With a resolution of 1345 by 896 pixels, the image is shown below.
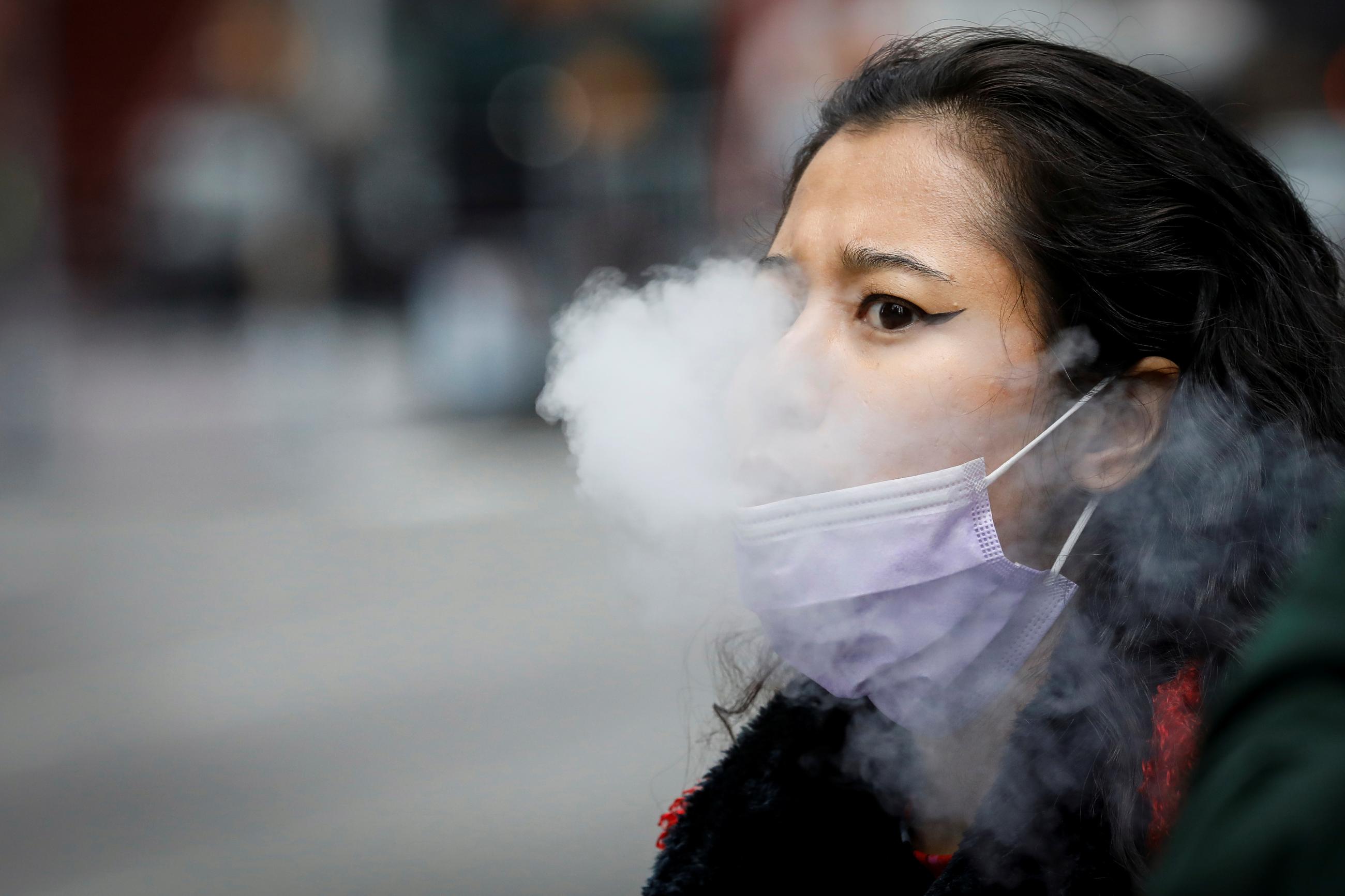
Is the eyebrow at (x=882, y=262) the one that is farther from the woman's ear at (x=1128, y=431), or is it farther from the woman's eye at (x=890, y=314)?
the woman's ear at (x=1128, y=431)

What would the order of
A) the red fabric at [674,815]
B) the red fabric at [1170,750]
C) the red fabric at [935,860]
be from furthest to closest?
the red fabric at [674,815] → the red fabric at [935,860] → the red fabric at [1170,750]

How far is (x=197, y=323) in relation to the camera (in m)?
17.4

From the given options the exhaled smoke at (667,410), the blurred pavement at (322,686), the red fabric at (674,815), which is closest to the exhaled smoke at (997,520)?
the exhaled smoke at (667,410)

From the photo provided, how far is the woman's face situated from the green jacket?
104 cm

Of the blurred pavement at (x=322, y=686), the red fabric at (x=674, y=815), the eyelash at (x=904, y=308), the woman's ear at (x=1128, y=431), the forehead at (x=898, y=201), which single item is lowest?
the red fabric at (x=674, y=815)

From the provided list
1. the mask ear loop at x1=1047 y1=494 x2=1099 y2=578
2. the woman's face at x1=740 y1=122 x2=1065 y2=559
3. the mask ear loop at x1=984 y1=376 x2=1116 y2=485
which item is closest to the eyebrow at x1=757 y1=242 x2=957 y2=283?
the woman's face at x1=740 y1=122 x2=1065 y2=559

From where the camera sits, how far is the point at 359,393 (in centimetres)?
1459

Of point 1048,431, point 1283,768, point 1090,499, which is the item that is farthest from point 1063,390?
point 1283,768

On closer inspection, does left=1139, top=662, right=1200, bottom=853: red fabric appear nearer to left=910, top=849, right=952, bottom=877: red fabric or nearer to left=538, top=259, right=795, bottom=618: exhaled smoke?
left=910, top=849, right=952, bottom=877: red fabric

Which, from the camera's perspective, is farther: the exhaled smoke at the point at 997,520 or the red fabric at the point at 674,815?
the red fabric at the point at 674,815

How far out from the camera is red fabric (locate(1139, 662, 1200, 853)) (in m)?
1.43

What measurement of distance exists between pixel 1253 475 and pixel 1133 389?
20 cm

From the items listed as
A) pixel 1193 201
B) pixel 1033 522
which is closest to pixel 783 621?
pixel 1033 522

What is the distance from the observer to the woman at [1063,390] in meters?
1.62
